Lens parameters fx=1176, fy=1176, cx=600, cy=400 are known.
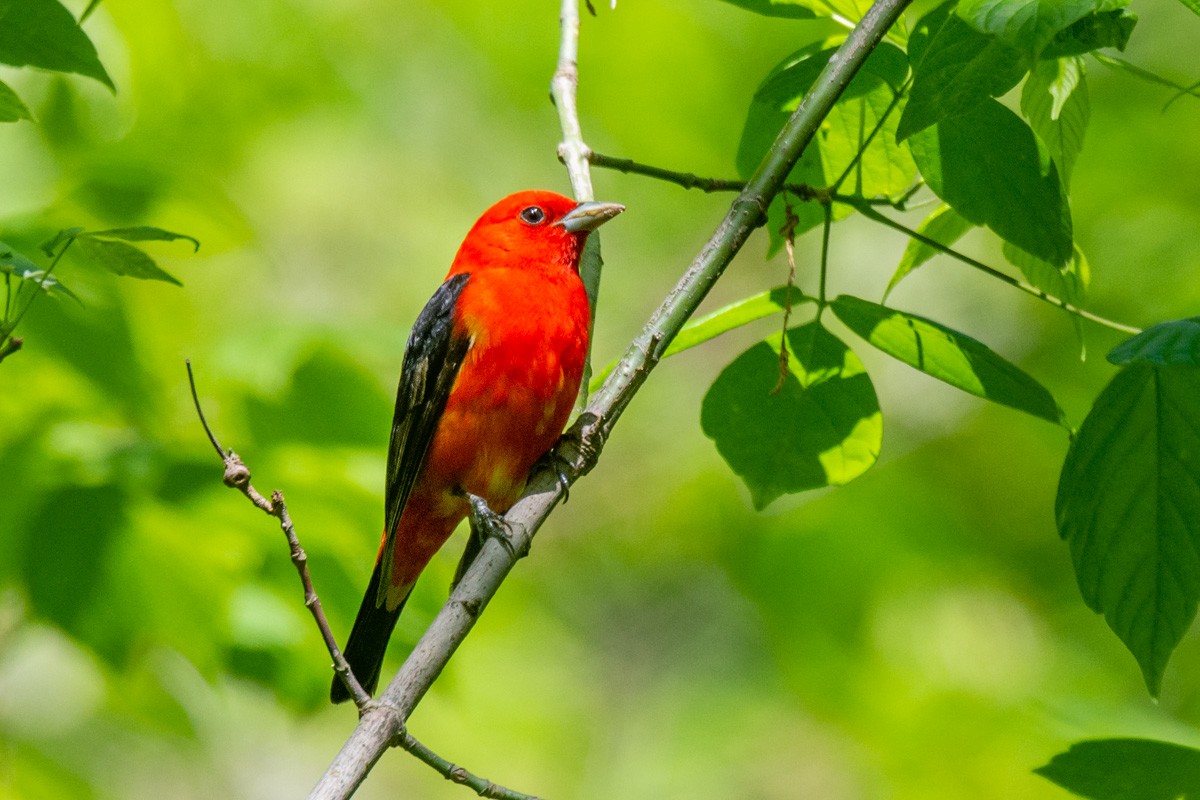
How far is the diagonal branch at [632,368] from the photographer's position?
227 cm

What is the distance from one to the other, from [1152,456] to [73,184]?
3682 mm

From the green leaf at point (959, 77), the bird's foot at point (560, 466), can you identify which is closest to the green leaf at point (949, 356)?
the green leaf at point (959, 77)

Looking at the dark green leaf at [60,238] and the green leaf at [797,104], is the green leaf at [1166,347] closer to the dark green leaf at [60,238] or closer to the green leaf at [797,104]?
the green leaf at [797,104]

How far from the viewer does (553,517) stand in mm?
9570

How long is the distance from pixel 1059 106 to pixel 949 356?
1.94ft

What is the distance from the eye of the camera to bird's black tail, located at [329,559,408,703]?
166 inches

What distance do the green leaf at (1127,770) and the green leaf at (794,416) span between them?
849mm

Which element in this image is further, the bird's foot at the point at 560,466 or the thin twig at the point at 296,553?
the bird's foot at the point at 560,466

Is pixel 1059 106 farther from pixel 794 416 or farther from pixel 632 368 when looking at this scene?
pixel 632 368

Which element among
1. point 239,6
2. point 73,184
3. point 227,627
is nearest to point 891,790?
point 227,627

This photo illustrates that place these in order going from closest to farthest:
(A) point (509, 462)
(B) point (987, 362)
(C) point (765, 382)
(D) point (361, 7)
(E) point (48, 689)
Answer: (B) point (987, 362) → (C) point (765, 382) → (A) point (509, 462) → (E) point (48, 689) → (D) point (361, 7)

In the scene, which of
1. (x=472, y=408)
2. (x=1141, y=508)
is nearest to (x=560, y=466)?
(x=472, y=408)

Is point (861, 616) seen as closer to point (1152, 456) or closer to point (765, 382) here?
point (765, 382)

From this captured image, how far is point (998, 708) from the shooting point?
6652 mm
